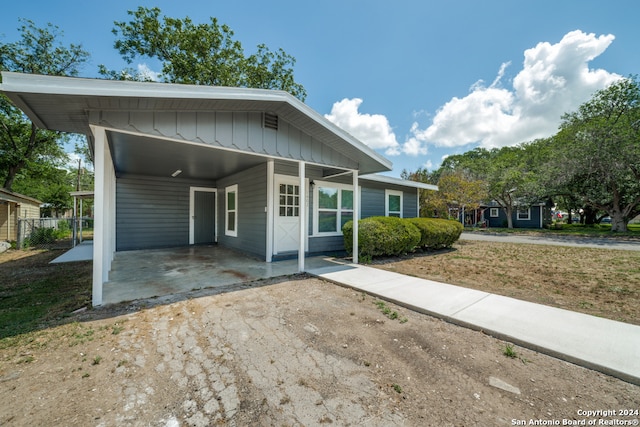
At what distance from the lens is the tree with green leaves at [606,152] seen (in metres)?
15.1

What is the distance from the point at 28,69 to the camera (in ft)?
42.5

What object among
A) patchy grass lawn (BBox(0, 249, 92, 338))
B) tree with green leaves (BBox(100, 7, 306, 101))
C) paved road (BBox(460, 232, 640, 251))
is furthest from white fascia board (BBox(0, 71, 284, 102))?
paved road (BBox(460, 232, 640, 251))

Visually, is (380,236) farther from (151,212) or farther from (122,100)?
(151,212)

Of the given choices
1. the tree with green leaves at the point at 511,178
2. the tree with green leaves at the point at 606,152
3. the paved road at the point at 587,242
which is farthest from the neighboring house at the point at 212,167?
the tree with green leaves at the point at 511,178

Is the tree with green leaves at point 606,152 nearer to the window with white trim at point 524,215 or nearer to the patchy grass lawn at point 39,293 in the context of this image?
the window with white trim at point 524,215

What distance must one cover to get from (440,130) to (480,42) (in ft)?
77.4

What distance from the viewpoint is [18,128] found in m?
13.4

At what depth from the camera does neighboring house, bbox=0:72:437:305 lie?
338 centimetres

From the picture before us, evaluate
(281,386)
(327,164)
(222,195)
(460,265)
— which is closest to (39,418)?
(281,386)

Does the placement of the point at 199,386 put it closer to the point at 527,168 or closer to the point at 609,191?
the point at 609,191

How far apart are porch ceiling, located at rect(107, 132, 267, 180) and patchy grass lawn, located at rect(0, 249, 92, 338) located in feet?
8.93

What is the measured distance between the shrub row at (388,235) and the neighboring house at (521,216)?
64.1 feet

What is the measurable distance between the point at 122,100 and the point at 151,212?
6.57 meters

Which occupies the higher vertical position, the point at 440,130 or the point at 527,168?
the point at 440,130
